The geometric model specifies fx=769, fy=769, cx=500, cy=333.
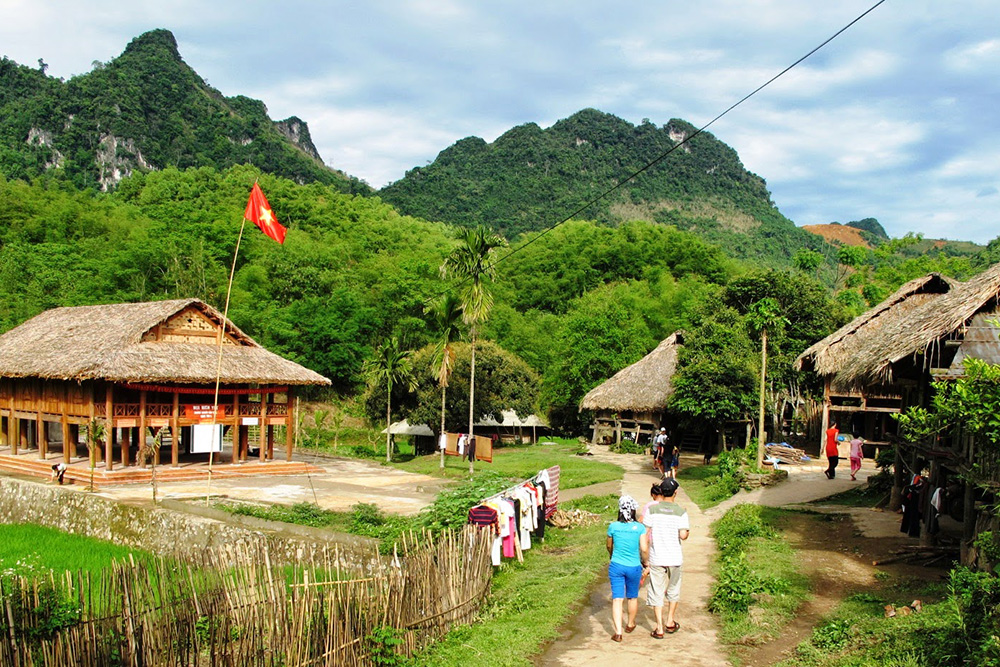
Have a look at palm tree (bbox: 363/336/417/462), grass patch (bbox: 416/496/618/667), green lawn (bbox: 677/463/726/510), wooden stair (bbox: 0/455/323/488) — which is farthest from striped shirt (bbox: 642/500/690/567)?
palm tree (bbox: 363/336/417/462)

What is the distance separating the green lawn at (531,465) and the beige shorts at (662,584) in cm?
1179

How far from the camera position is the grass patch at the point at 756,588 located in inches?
301

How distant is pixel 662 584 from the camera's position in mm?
7605

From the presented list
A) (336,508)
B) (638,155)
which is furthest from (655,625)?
(638,155)

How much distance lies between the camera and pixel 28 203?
52031 mm

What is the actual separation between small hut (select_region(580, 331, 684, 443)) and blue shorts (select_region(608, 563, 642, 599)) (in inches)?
864

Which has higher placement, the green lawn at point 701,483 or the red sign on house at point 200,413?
the red sign on house at point 200,413

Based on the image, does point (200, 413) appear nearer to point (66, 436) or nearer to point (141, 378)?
point (141, 378)

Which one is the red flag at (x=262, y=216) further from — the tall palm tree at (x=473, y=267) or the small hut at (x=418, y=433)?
the small hut at (x=418, y=433)

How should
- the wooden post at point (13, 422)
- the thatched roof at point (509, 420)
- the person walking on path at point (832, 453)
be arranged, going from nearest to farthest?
the person walking on path at point (832, 453), the wooden post at point (13, 422), the thatched roof at point (509, 420)

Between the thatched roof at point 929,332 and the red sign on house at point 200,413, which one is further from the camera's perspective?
the red sign on house at point 200,413

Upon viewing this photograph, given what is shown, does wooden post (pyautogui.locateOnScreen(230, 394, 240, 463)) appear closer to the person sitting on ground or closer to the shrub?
the person sitting on ground

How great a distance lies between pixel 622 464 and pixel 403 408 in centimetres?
1045

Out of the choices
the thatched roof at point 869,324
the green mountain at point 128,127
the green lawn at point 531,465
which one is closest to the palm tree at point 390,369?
the green lawn at point 531,465
